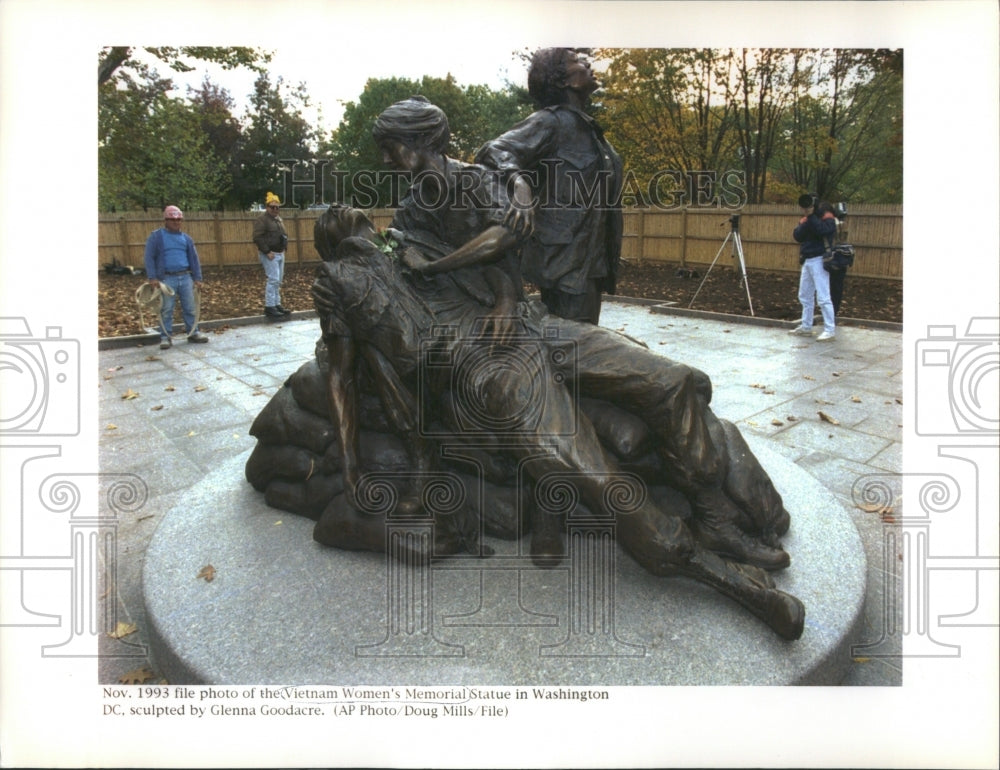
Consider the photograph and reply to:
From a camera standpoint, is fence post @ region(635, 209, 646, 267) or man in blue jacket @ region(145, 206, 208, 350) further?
fence post @ region(635, 209, 646, 267)

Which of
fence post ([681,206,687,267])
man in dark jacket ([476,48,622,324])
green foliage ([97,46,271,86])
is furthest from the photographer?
fence post ([681,206,687,267])

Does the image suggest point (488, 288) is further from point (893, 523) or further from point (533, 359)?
point (893, 523)

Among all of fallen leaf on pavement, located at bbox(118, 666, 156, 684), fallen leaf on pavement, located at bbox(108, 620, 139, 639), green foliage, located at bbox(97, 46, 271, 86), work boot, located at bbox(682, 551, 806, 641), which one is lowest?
fallen leaf on pavement, located at bbox(118, 666, 156, 684)

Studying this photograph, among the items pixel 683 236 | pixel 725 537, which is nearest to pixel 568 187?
pixel 725 537

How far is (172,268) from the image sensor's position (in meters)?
8.45

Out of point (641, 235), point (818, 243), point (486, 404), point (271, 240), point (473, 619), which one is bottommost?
point (473, 619)

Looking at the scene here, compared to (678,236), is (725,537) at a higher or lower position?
lower

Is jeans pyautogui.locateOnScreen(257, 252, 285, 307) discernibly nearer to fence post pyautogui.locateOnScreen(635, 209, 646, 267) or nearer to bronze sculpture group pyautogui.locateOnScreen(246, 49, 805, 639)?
bronze sculpture group pyautogui.locateOnScreen(246, 49, 805, 639)

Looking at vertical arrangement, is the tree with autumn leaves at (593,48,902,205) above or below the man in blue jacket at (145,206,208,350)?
above

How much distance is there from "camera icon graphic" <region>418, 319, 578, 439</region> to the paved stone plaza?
0.76 meters

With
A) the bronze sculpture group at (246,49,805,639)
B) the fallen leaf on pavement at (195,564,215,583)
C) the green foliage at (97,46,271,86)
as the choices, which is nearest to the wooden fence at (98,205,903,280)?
the green foliage at (97,46,271,86)

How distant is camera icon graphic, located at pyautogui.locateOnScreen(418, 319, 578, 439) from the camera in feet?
8.20

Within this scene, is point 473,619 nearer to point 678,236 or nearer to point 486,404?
point 486,404

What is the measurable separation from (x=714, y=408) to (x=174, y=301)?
271 inches
